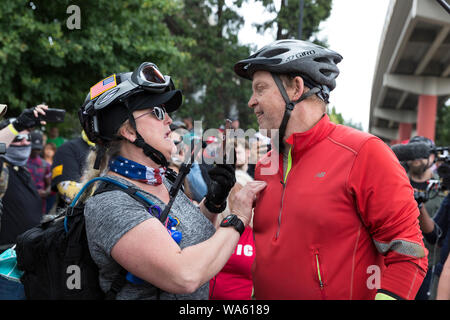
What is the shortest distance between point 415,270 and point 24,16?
28.9 ft

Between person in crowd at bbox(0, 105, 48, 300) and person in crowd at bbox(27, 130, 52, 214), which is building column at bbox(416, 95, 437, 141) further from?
person in crowd at bbox(0, 105, 48, 300)

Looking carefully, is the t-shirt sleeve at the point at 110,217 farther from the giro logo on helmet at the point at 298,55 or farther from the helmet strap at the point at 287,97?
the giro logo on helmet at the point at 298,55

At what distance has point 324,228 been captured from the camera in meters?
2.12

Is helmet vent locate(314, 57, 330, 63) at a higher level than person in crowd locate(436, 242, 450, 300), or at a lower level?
higher

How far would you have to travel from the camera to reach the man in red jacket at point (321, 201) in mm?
1971

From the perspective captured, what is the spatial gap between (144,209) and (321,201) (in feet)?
2.97

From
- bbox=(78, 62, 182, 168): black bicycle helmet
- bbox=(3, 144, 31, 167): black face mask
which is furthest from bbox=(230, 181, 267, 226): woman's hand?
bbox=(3, 144, 31, 167): black face mask

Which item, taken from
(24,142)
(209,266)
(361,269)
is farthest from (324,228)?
(24,142)

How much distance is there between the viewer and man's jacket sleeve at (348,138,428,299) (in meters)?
1.92

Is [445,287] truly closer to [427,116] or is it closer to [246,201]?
[246,201]

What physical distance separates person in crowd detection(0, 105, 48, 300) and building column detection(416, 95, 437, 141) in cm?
2236

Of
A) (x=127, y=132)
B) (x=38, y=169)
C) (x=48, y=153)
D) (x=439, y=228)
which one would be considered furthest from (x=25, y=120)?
(x=48, y=153)

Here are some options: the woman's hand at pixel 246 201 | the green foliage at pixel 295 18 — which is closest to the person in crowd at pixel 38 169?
the green foliage at pixel 295 18

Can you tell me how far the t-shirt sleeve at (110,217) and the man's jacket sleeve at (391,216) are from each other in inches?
42.3
